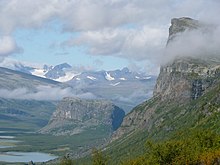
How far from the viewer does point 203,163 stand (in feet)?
593

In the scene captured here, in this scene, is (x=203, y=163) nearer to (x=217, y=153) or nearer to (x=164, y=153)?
(x=217, y=153)

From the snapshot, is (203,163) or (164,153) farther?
(164,153)

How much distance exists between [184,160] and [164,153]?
1490 cm

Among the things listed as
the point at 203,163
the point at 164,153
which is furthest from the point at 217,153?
the point at 164,153

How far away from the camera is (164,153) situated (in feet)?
651

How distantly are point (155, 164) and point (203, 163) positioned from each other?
79.6ft

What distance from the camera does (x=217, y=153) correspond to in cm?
18638

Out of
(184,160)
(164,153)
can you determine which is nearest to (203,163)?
(184,160)

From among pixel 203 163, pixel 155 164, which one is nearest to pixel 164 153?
pixel 155 164

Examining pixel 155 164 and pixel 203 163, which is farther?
pixel 155 164

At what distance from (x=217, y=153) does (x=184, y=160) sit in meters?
12.5

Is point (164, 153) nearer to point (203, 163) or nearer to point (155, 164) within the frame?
point (155, 164)

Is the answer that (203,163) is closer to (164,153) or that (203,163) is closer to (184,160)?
(184,160)

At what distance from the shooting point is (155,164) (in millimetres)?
199500
